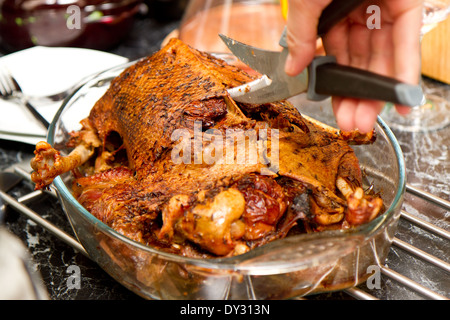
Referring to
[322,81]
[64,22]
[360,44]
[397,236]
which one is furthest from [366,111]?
[64,22]

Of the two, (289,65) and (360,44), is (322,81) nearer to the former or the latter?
(289,65)

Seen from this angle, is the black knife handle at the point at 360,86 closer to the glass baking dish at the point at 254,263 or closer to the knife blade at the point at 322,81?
the knife blade at the point at 322,81

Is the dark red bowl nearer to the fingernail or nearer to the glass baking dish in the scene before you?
the glass baking dish

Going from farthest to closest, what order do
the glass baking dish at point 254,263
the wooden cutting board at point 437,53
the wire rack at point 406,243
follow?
the wooden cutting board at point 437,53 < the wire rack at point 406,243 < the glass baking dish at point 254,263

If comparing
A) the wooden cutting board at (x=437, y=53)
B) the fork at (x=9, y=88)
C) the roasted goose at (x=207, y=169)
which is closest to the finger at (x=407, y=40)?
the roasted goose at (x=207, y=169)

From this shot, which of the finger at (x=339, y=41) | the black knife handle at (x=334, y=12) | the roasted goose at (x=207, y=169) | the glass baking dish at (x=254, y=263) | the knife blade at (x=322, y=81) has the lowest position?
the glass baking dish at (x=254, y=263)
